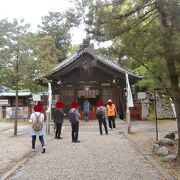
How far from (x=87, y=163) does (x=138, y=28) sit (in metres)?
4.22

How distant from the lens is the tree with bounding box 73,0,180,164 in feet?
35.9

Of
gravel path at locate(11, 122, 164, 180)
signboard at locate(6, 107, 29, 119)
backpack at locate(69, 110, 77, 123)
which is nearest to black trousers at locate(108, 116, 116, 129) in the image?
backpack at locate(69, 110, 77, 123)

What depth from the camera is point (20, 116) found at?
36.5 m

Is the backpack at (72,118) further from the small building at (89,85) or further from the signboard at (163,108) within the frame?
the small building at (89,85)

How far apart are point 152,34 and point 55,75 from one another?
73.1ft

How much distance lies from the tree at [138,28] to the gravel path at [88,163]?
2951mm

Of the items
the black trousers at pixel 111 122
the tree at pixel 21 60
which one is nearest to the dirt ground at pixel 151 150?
the black trousers at pixel 111 122

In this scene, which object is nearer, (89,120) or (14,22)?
(14,22)

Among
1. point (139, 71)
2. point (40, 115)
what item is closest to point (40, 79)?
point (40, 115)

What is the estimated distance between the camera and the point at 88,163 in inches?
500

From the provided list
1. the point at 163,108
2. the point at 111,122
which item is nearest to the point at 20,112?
the point at 111,122

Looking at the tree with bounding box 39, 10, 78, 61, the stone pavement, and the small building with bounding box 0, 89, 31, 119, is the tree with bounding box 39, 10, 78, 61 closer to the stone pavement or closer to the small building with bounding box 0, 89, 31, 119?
the small building with bounding box 0, 89, 31, 119

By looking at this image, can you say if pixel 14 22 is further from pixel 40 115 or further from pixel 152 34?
pixel 152 34

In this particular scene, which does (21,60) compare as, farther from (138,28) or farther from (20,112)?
(20,112)
